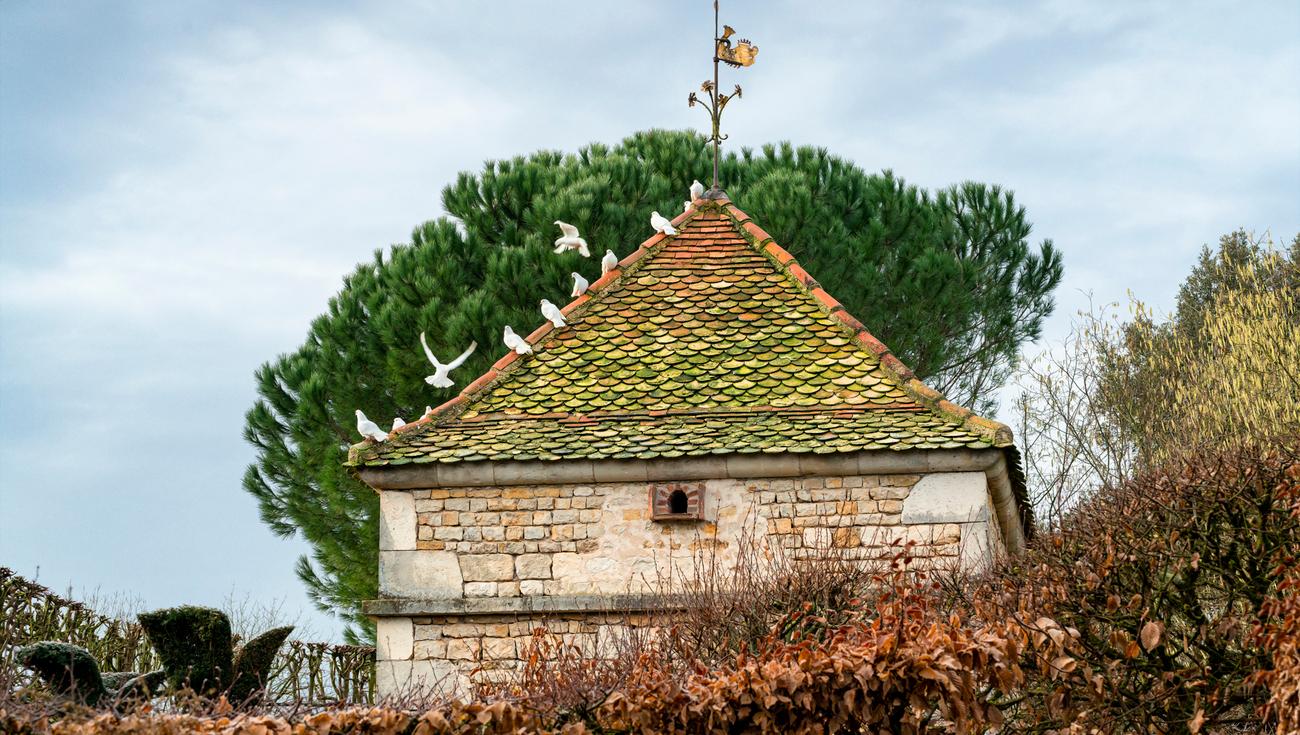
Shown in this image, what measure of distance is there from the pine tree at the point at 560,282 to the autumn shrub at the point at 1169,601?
981 centimetres

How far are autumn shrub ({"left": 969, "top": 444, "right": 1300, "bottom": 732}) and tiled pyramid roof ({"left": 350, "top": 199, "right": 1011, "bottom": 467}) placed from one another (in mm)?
1546

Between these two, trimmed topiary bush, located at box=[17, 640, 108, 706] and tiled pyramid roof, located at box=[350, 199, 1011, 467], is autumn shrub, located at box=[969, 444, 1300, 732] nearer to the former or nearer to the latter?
tiled pyramid roof, located at box=[350, 199, 1011, 467]

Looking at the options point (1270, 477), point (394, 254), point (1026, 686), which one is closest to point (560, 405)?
point (1026, 686)

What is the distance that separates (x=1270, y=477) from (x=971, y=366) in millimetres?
11150

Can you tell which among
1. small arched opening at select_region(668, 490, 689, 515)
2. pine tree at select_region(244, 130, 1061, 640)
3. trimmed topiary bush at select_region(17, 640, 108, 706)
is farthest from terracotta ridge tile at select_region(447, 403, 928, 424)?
pine tree at select_region(244, 130, 1061, 640)

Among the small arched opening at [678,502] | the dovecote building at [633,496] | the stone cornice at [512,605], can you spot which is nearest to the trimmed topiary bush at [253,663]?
the stone cornice at [512,605]

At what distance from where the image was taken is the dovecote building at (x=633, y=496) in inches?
392

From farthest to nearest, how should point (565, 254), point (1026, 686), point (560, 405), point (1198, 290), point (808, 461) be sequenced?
point (1198, 290)
point (565, 254)
point (560, 405)
point (808, 461)
point (1026, 686)

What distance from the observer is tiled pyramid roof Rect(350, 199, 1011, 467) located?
10.2m

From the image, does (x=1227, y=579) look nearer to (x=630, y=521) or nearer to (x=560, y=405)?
(x=630, y=521)

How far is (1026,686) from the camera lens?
319 inches

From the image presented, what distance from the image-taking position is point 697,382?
A: 11086 millimetres

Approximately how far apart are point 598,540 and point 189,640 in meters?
2.74

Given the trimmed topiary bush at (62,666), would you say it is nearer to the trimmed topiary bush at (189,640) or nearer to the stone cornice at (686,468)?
the trimmed topiary bush at (189,640)
